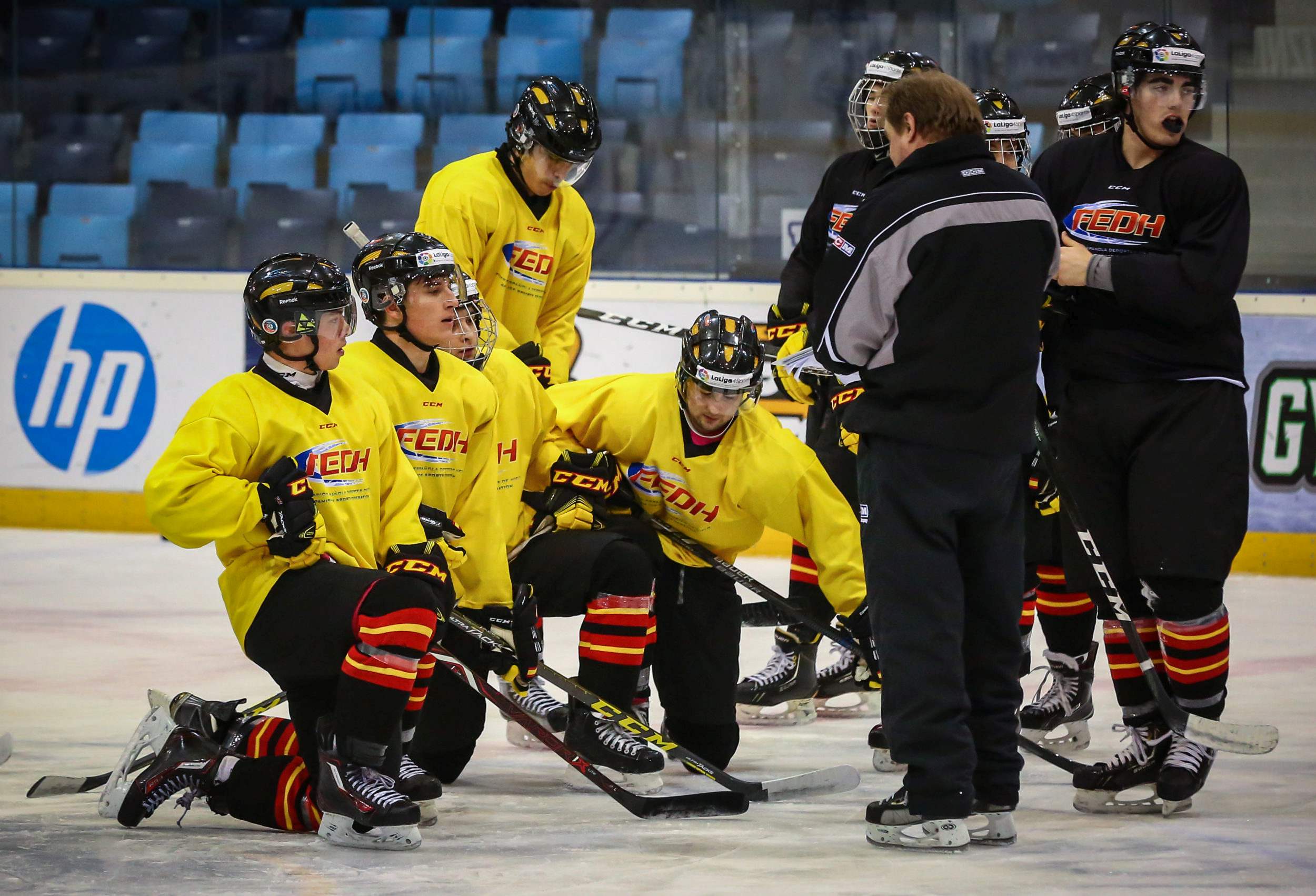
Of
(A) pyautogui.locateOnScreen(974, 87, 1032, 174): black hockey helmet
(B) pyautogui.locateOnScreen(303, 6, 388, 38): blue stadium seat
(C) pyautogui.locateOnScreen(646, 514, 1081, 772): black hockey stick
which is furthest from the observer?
(B) pyautogui.locateOnScreen(303, 6, 388, 38): blue stadium seat

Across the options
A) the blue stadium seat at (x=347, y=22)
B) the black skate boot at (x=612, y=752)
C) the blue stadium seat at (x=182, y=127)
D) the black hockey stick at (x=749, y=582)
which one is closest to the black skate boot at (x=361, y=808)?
the black skate boot at (x=612, y=752)

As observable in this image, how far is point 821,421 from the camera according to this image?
157 inches

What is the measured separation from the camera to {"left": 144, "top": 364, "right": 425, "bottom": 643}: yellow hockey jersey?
101 inches

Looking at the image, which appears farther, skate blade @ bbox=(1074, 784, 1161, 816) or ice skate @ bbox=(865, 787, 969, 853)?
skate blade @ bbox=(1074, 784, 1161, 816)

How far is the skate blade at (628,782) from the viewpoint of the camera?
3.07 m

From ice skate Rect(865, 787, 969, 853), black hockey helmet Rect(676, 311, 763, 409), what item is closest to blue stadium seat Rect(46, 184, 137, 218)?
black hockey helmet Rect(676, 311, 763, 409)

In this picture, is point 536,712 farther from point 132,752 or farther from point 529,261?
point 529,261

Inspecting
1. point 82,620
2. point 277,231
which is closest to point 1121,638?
point 82,620

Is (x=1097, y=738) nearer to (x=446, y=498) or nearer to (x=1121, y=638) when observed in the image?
(x=1121, y=638)

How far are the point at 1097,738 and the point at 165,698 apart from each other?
1.90m

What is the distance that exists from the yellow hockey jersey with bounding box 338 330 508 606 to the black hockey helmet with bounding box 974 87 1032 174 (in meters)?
1.16

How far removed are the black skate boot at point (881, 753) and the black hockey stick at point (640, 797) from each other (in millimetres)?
457

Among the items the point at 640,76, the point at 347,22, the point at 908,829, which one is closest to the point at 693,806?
the point at 908,829

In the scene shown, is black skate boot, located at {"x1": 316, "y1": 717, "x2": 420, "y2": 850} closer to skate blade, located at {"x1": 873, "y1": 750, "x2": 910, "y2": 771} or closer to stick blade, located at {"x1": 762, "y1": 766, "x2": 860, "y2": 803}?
stick blade, located at {"x1": 762, "y1": 766, "x2": 860, "y2": 803}
